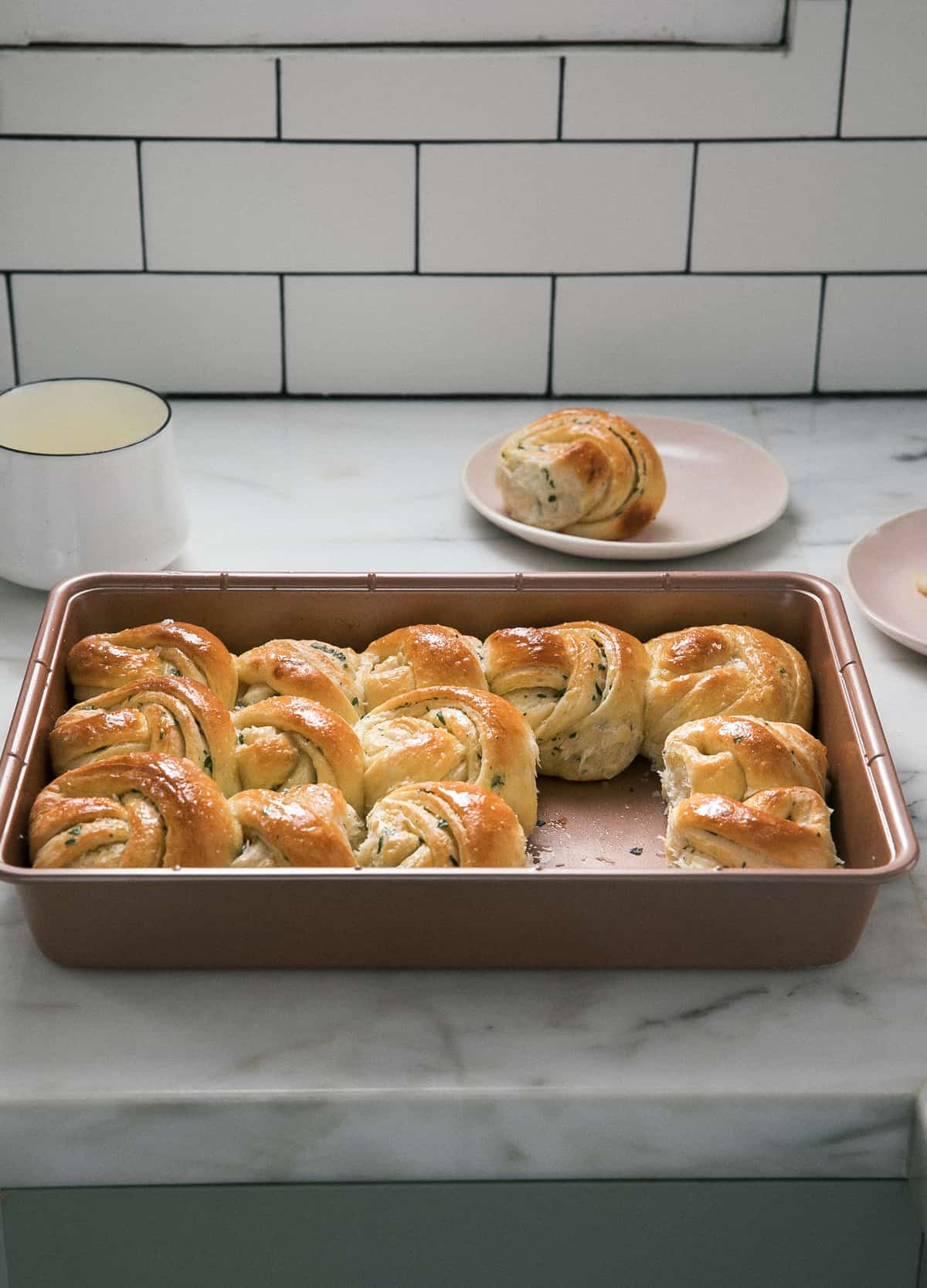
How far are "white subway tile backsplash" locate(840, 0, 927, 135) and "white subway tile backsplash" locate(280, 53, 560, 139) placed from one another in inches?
10.9

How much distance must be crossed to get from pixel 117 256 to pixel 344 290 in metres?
0.22

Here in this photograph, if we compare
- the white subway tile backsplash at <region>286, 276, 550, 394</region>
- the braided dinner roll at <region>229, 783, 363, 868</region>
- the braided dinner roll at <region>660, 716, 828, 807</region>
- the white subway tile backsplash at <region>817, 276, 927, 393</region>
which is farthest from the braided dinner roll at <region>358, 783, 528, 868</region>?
the white subway tile backsplash at <region>817, 276, 927, 393</region>

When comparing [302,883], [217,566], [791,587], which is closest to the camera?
[302,883]

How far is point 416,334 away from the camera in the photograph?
147cm

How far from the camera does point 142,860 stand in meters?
0.81

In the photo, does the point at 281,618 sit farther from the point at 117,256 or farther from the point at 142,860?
the point at 117,256

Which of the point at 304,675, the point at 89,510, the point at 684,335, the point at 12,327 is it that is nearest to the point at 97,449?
the point at 89,510

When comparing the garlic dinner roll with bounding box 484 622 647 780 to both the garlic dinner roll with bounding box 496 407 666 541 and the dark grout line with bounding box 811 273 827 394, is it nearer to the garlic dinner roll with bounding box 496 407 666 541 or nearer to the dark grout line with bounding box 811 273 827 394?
the garlic dinner roll with bounding box 496 407 666 541

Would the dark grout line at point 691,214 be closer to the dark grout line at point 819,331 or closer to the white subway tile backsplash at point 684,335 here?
the white subway tile backsplash at point 684,335

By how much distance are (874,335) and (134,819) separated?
985mm

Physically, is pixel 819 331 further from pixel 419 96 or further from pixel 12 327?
pixel 12 327

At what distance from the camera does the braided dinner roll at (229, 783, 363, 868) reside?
83 cm

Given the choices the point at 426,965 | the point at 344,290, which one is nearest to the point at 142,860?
the point at 426,965

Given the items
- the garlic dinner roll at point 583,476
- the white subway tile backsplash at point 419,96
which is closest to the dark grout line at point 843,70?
the white subway tile backsplash at point 419,96
